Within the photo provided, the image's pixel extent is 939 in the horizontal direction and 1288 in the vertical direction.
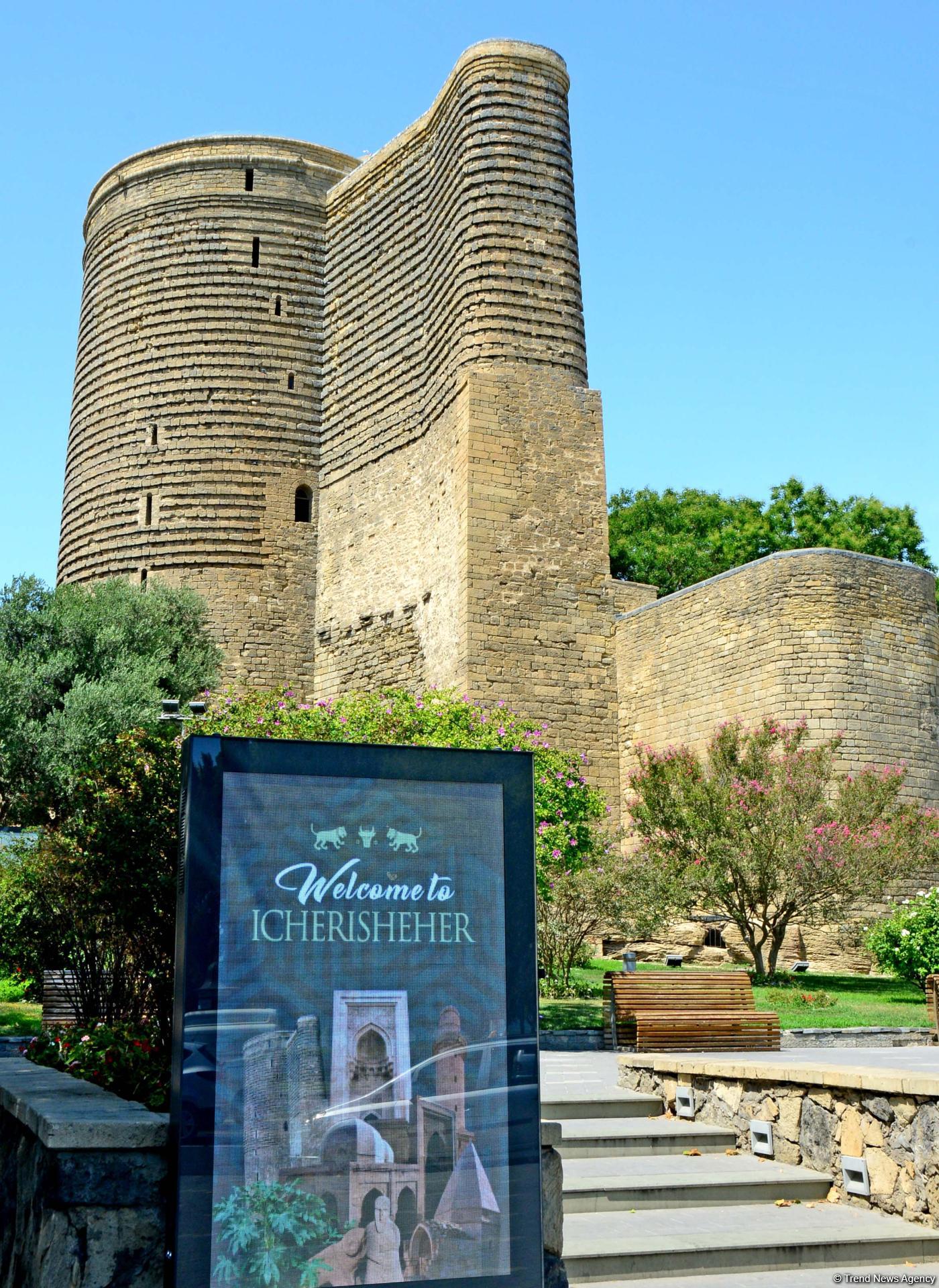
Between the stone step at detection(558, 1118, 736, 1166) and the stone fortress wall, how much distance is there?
13.7 m

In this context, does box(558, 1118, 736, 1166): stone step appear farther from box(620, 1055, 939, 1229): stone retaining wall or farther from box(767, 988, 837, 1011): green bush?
box(767, 988, 837, 1011): green bush

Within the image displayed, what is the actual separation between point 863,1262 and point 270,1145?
2.55 m

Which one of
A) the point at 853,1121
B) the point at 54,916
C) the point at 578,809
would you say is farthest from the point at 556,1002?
the point at 853,1121

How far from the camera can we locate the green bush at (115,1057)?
5.08m

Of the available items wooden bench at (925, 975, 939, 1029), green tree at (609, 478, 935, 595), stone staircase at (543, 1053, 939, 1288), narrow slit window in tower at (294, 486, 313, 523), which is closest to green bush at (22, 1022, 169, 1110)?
stone staircase at (543, 1053, 939, 1288)

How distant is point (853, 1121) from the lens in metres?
5.49

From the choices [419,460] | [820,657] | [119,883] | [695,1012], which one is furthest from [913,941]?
[419,460]

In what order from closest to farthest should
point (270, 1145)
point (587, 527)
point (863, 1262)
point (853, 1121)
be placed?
1. point (270, 1145)
2. point (863, 1262)
3. point (853, 1121)
4. point (587, 527)

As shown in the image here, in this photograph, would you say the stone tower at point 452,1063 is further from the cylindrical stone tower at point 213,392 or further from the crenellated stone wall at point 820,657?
the cylindrical stone tower at point 213,392

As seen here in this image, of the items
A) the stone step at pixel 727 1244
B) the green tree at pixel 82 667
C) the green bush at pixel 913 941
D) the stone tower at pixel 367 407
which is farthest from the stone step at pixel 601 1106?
the green tree at pixel 82 667

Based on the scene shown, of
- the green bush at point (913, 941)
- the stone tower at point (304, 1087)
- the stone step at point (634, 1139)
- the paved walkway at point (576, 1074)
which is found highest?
the green bush at point (913, 941)

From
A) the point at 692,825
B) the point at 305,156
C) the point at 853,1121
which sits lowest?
the point at 853,1121

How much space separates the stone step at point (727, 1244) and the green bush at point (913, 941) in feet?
32.2

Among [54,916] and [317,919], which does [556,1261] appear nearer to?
[317,919]
